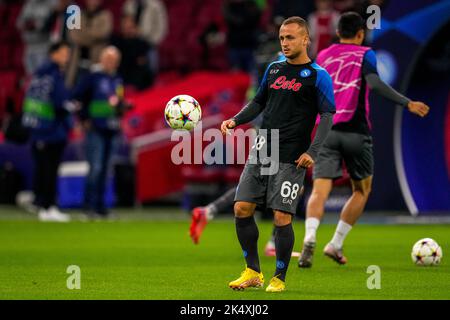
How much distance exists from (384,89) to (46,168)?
8.47m

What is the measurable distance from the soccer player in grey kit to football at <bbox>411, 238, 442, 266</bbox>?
7.75 feet

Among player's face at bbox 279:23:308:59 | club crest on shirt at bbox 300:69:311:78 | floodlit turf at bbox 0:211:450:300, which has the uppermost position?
player's face at bbox 279:23:308:59

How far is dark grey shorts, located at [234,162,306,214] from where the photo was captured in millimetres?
8516

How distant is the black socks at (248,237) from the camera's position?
867 centimetres

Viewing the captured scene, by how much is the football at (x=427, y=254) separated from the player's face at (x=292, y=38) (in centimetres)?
289

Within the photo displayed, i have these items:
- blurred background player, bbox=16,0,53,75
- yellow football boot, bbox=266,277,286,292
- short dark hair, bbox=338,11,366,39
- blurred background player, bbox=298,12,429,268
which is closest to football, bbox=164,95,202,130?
yellow football boot, bbox=266,277,286,292

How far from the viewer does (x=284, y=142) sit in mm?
8656

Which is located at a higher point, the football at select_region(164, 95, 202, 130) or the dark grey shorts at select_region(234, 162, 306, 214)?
the football at select_region(164, 95, 202, 130)

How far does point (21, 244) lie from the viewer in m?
13.0

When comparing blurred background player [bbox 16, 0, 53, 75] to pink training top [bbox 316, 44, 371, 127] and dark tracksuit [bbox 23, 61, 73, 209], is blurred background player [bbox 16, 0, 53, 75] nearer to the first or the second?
dark tracksuit [bbox 23, 61, 73, 209]

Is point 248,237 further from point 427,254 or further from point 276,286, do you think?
point 427,254

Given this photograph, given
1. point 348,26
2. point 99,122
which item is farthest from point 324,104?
point 99,122

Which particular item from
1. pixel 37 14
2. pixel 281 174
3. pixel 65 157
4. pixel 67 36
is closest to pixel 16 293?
pixel 281 174

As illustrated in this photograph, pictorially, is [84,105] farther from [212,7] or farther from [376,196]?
[212,7]
